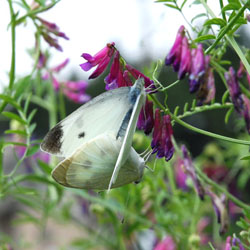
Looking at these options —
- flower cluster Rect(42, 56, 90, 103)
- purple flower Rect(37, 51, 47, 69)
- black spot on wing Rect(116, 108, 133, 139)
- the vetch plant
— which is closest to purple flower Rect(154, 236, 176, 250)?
the vetch plant

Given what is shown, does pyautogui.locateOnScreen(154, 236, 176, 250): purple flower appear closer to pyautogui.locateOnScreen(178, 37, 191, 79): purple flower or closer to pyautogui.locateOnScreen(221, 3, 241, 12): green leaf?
pyautogui.locateOnScreen(178, 37, 191, 79): purple flower

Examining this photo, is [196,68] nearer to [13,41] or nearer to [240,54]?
[240,54]

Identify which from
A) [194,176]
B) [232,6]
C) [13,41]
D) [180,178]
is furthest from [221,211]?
[180,178]

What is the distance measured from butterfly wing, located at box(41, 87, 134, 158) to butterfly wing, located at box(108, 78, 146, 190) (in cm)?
2

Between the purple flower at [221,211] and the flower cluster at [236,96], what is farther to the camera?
the purple flower at [221,211]

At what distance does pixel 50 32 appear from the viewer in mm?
1660

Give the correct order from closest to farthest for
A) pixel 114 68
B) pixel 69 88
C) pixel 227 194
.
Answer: pixel 114 68
pixel 227 194
pixel 69 88

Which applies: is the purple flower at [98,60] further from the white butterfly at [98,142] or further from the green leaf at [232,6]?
the green leaf at [232,6]

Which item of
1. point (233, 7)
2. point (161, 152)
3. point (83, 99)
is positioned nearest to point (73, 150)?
point (161, 152)

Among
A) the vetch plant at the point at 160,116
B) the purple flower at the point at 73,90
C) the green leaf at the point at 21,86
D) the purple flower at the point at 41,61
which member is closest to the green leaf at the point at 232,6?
the vetch plant at the point at 160,116

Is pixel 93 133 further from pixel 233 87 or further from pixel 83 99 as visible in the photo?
pixel 83 99

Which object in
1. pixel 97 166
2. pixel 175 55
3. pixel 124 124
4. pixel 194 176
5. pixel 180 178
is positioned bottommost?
pixel 180 178

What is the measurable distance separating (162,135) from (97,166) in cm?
17

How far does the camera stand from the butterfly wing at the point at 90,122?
1.09 metres
